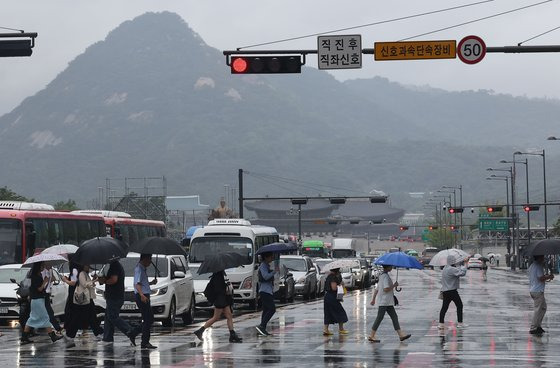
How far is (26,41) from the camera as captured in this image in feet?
87.7

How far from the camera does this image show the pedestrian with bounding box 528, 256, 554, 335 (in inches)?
961

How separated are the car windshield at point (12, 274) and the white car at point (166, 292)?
2.82 meters

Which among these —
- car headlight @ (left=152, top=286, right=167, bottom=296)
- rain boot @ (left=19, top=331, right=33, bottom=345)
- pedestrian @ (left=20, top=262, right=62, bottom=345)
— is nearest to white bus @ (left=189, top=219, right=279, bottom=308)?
car headlight @ (left=152, top=286, right=167, bottom=296)

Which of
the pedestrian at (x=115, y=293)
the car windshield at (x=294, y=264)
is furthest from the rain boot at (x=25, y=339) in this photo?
the car windshield at (x=294, y=264)

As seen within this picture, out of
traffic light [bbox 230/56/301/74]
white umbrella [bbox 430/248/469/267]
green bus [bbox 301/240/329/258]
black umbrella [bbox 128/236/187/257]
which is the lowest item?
green bus [bbox 301/240/329/258]

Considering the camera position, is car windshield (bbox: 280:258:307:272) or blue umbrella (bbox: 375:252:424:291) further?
car windshield (bbox: 280:258:307:272)

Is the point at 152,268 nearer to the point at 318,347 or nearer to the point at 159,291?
the point at 159,291

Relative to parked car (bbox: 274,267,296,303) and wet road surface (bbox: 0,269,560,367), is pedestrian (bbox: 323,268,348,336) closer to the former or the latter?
wet road surface (bbox: 0,269,560,367)

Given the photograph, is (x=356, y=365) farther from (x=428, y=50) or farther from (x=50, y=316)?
(x=428, y=50)

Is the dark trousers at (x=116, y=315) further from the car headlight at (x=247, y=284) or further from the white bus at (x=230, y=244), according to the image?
the white bus at (x=230, y=244)

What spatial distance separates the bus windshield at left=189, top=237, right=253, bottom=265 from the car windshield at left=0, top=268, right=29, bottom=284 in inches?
291

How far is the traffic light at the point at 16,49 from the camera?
26.6 meters

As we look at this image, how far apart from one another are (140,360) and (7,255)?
17672mm

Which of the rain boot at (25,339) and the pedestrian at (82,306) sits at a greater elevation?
the pedestrian at (82,306)
